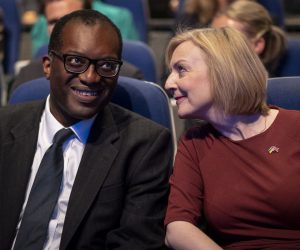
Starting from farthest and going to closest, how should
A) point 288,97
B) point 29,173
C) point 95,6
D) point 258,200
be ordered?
point 95,6
point 288,97
point 29,173
point 258,200

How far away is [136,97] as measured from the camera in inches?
70.4

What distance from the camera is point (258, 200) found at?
1.48 meters

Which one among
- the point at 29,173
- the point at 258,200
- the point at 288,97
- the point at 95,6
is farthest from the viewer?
the point at 95,6

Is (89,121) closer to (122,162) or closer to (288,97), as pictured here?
(122,162)

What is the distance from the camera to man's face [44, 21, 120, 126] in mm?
1527

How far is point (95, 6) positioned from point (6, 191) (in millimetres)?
2023

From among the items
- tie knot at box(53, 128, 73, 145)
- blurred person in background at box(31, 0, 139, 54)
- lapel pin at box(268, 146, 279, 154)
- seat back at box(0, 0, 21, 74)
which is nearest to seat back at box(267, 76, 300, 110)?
lapel pin at box(268, 146, 279, 154)

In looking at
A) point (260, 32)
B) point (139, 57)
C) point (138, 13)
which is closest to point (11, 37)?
point (138, 13)

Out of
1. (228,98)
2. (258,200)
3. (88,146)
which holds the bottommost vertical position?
(258,200)

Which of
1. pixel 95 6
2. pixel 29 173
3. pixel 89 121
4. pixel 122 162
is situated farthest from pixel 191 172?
pixel 95 6

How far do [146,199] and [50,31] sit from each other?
1.26 metres

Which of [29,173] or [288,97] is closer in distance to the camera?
[29,173]

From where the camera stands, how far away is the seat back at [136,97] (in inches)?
70.5

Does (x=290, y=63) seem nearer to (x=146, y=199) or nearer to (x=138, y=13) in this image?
(x=146, y=199)
